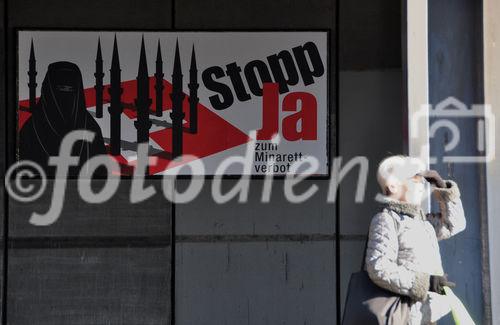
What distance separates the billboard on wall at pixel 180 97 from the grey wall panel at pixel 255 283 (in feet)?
2.11

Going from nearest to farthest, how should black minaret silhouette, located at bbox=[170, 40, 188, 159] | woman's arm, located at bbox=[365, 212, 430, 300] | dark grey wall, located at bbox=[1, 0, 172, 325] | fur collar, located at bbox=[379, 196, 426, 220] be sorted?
woman's arm, located at bbox=[365, 212, 430, 300]
fur collar, located at bbox=[379, 196, 426, 220]
dark grey wall, located at bbox=[1, 0, 172, 325]
black minaret silhouette, located at bbox=[170, 40, 188, 159]

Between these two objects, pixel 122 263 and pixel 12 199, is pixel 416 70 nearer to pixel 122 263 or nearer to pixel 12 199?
pixel 122 263

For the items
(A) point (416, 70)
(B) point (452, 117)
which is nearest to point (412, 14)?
(A) point (416, 70)

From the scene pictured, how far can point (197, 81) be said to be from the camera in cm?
751

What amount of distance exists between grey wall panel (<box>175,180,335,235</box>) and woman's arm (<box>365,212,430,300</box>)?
289 cm

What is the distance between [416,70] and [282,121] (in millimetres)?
1379

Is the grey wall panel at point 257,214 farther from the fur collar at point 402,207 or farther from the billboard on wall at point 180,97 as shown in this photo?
the fur collar at point 402,207

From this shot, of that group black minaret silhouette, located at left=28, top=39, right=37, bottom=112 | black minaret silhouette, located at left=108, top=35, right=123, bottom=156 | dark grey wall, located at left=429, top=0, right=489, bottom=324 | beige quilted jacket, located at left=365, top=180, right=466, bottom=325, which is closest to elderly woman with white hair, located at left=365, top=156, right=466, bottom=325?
beige quilted jacket, located at left=365, top=180, right=466, bottom=325

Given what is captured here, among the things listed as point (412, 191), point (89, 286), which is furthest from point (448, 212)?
point (89, 286)

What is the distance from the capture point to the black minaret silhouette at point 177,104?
24.6 feet

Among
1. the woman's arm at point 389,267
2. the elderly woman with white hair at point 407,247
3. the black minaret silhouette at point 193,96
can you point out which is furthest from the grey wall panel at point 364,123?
the woman's arm at point 389,267

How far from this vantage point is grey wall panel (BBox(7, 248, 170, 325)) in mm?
7379

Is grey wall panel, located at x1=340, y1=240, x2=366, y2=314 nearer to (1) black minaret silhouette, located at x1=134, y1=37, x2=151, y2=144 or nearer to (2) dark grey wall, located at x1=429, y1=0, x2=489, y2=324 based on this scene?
(2) dark grey wall, located at x1=429, y1=0, x2=489, y2=324

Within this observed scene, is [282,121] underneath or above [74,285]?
above
